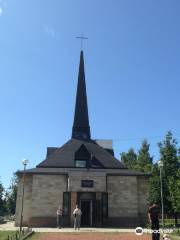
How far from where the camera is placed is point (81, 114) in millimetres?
45094

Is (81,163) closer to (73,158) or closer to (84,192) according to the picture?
(73,158)

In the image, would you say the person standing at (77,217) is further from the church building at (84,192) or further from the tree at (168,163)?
the tree at (168,163)

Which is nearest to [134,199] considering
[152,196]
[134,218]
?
[134,218]

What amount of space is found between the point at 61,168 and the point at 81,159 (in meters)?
2.31

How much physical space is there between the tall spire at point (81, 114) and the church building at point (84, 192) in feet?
21.0

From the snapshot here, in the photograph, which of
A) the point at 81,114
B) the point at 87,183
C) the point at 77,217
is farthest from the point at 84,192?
the point at 81,114

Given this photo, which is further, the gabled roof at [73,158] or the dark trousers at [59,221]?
the gabled roof at [73,158]

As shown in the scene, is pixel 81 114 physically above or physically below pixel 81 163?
above

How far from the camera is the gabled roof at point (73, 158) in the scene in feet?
120

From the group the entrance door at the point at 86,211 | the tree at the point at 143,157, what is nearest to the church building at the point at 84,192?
the entrance door at the point at 86,211

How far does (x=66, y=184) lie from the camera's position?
34469 mm

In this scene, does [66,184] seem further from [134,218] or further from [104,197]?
[134,218]

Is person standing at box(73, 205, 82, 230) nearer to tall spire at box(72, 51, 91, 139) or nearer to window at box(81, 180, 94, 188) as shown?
window at box(81, 180, 94, 188)

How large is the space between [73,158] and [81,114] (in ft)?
30.6
